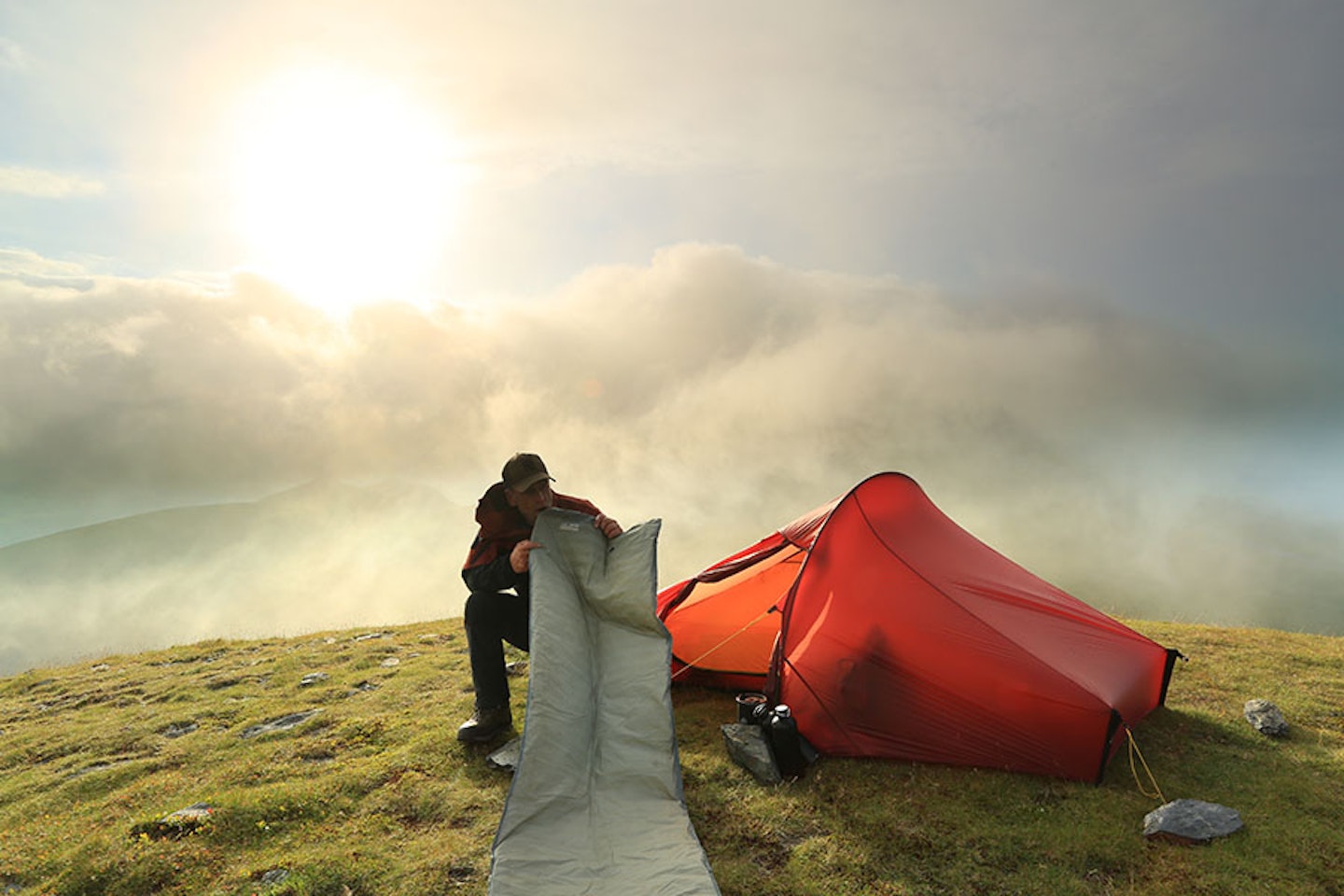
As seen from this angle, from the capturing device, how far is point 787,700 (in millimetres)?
7434

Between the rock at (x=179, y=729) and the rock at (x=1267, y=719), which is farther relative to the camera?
the rock at (x=179, y=729)

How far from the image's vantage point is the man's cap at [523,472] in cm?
739

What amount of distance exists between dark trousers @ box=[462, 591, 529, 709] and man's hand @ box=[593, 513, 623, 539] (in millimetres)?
1149

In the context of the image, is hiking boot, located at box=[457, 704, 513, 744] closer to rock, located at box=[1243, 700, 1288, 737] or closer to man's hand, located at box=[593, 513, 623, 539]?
man's hand, located at box=[593, 513, 623, 539]

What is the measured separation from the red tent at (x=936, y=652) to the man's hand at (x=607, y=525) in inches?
71.1

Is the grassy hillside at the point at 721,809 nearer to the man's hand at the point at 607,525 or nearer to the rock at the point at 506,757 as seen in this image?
the rock at the point at 506,757

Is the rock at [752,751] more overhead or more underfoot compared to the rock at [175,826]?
more underfoot

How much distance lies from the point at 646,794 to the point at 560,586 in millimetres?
2139

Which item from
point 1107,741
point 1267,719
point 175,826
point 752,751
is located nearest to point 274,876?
point 175,826

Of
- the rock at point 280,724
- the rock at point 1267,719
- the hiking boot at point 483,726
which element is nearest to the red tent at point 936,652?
the rock at point 1267,719

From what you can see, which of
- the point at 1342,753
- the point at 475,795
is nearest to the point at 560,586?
the point at 475,795

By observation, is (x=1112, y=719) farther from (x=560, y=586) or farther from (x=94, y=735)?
(x=94, y=735)

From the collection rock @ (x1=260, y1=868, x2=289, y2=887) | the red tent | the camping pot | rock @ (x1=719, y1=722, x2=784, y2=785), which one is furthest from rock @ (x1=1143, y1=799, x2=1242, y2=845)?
rock @ (x1=260, y1=868, x2=289, y2=887)

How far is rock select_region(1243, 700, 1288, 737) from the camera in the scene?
743 centimetres
